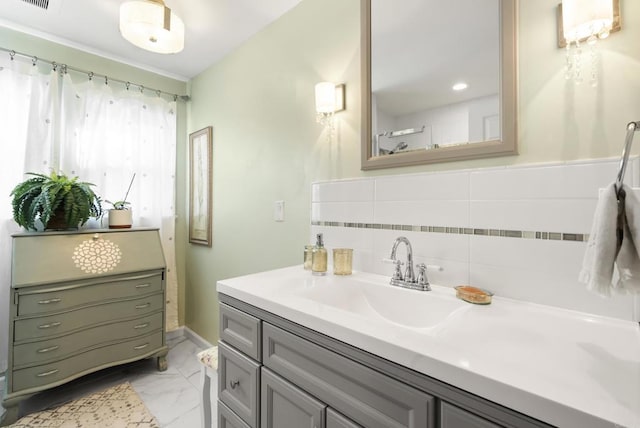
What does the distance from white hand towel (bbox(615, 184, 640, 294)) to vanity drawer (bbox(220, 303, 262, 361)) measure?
929 millimetres

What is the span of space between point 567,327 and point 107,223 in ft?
9.04

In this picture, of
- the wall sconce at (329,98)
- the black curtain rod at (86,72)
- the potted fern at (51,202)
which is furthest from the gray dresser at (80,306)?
the wall sconce at (329,98)

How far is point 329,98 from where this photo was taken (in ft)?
4.72

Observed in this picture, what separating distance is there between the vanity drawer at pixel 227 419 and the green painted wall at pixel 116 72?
6.10ft

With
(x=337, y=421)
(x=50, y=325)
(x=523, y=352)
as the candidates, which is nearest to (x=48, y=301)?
(x=50, y=325)

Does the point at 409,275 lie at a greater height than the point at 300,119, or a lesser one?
lesser

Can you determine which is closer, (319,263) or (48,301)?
(319,263)

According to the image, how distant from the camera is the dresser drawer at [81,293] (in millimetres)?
1629

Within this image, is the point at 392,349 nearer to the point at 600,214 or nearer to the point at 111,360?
the point at 600,214

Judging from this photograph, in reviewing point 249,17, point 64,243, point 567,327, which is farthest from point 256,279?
point 249,17

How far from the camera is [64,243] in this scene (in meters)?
1.80

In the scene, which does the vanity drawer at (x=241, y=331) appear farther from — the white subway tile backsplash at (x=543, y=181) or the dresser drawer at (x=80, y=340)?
the dresser drawer at (x=80, y=340)

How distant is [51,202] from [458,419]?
2.26 metres

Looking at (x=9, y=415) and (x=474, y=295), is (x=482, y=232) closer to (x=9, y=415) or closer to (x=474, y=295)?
(x=474, y=295)
